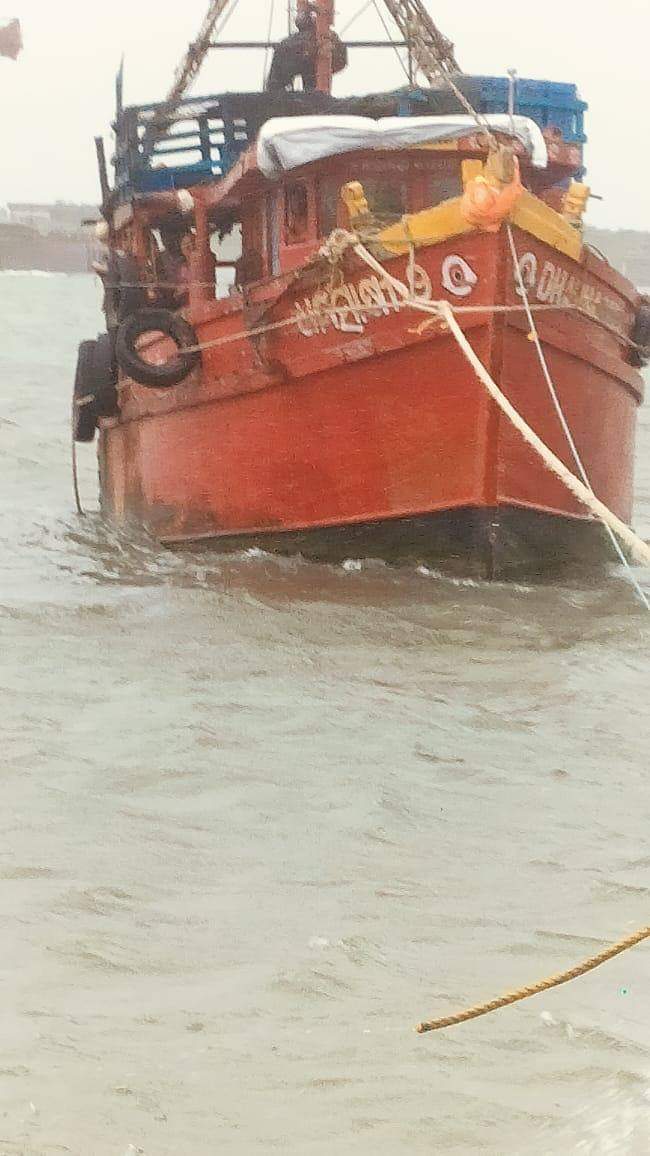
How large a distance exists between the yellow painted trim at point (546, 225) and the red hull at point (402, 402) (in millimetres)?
78

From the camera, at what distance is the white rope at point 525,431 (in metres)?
4.63

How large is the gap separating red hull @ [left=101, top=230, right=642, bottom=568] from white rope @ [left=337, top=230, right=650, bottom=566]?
0.29m

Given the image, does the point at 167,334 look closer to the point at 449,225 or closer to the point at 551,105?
the point at 449,225

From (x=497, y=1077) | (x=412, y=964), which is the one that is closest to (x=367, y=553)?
(x=412, y=964)

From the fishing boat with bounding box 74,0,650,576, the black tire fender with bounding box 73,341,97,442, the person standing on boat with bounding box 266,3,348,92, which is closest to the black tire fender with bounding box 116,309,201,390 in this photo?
the fishing boat with bounding box 74,0,650,576

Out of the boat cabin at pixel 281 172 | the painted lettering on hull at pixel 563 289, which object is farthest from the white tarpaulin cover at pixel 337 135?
the painted lettering on hull at pixel 563 289

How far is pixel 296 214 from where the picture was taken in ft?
34.7

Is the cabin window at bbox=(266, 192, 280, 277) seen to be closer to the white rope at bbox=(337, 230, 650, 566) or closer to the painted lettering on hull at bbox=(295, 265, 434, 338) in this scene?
Result: the painted lettering on hull at bbox=(295, 265, 434, 338)

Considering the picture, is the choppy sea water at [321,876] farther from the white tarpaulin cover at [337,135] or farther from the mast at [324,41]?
the mast at [324,41]

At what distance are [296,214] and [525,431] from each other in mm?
5180

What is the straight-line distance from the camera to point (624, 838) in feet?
16.4

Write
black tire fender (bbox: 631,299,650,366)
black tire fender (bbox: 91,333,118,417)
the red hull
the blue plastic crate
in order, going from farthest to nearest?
black tire fender (bbox: 91,333,118,417)
the blue plastic crate
black tire fender (bbox: 631,299,650,366)
the red hull

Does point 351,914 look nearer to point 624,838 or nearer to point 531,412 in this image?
point 624,838

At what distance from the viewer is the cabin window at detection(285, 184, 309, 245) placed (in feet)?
34.4
